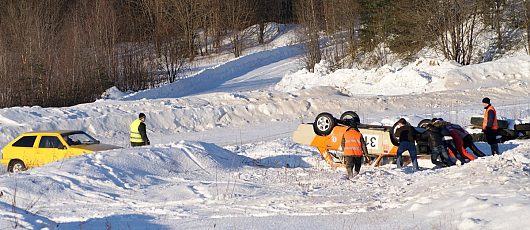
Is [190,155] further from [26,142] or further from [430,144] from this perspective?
[26,142]

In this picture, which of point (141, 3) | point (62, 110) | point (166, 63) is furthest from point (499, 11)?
point (141, 3)

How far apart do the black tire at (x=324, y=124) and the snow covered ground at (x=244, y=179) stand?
2.77ft

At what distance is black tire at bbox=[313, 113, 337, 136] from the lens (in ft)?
57.2

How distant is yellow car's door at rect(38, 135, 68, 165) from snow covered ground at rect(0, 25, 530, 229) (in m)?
3.70

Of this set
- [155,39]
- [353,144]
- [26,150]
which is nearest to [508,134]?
[353,144]

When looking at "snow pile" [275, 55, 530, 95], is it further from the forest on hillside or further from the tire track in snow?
the tire track in snow

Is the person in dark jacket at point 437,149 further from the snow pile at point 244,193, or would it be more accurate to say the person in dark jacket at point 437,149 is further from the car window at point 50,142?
the car window at point 50,142

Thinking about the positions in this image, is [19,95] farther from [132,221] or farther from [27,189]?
[132,221]

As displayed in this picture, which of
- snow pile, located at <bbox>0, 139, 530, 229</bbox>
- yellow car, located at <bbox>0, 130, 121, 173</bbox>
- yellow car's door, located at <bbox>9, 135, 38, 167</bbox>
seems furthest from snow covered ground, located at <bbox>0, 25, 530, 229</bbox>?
yellow car's door, located at <bbox>9, 135, 38, 167</bbox>

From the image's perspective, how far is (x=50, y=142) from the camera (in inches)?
782

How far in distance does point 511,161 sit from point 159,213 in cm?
627

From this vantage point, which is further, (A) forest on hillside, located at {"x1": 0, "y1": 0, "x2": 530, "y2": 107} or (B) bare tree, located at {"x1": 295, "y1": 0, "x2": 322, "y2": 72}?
(B) bare tree, located at {"x1": 295, "y1": 0, "x2": 322, "y2": 72}

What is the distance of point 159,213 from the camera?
11.5 m

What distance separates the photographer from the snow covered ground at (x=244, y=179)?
33.4 ft
